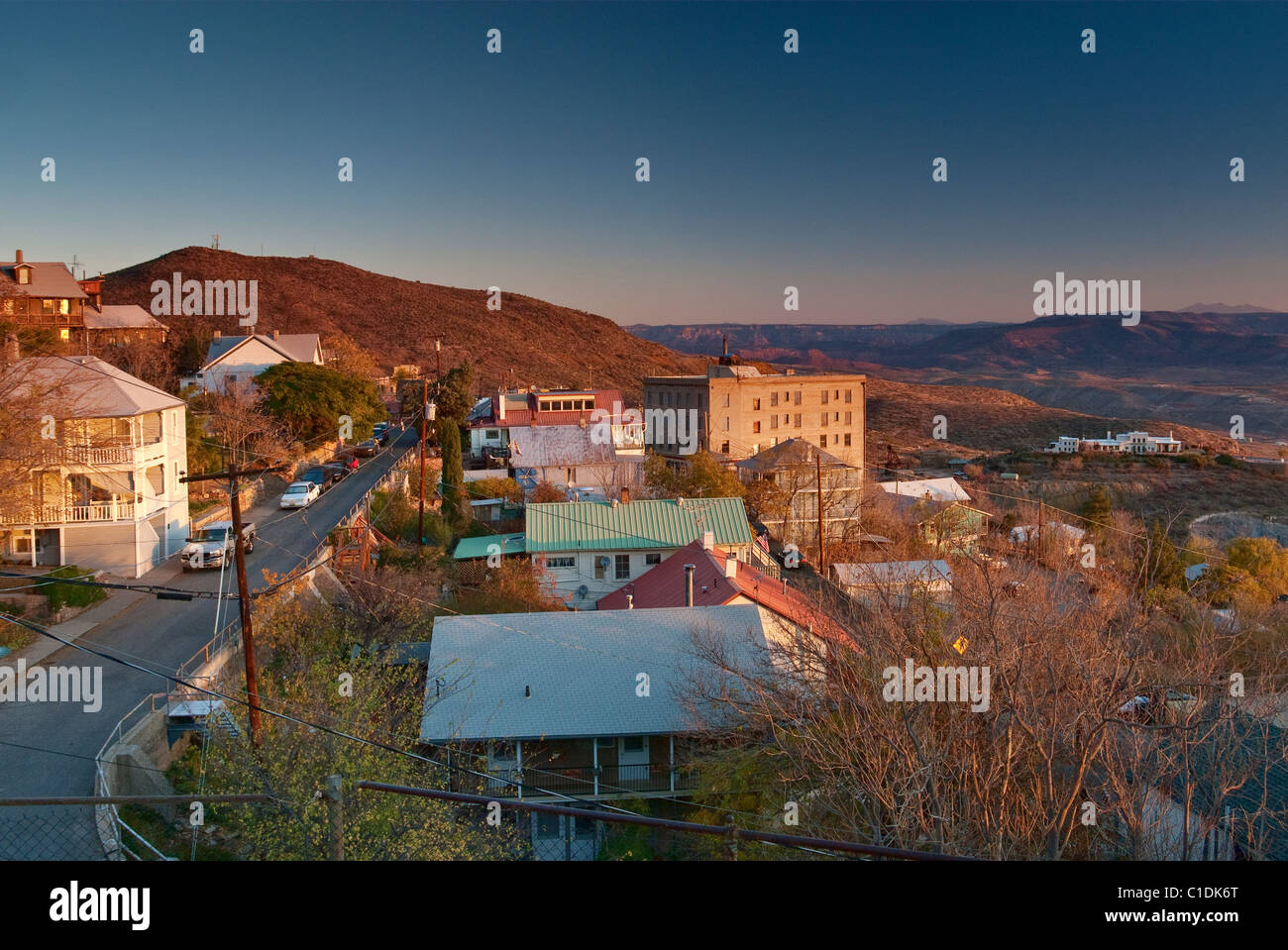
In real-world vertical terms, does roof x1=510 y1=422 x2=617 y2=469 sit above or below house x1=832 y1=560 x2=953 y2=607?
above

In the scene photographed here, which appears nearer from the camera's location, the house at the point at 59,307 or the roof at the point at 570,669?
the roof at the point at 570,669

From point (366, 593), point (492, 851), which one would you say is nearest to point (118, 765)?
point (492, 851)

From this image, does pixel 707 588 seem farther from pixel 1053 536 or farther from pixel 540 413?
pixel 540 413

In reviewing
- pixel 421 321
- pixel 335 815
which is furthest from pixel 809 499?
pixel 421 321

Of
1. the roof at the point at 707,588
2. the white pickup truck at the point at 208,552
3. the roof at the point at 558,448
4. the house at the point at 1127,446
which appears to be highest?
the roof at the point at 558,448

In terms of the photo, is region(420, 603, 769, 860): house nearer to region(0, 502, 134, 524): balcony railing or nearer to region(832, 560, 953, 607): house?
region(832, 560, 953, 607): house

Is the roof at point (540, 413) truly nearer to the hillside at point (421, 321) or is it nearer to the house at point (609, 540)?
the house at point (609, 540)

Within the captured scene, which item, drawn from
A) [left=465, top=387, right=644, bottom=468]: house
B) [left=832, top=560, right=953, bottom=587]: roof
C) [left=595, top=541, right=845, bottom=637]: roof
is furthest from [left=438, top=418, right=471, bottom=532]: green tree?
[left=832, top=560, right=953, bottom=587]: roof

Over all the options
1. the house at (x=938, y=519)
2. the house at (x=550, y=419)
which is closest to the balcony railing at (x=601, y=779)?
the house at (x=938, y=519)
